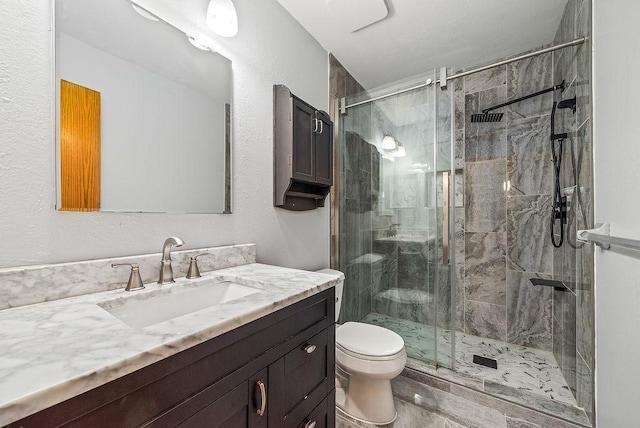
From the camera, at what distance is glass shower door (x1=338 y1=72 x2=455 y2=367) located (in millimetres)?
1858

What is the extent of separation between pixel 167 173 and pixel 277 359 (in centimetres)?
85

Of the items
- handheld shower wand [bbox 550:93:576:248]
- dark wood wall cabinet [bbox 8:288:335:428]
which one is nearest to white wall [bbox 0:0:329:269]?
dark wood wall cabinet [bbox 8:288:335:428]

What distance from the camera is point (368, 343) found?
5.08 feet

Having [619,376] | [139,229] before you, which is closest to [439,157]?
[619,376]

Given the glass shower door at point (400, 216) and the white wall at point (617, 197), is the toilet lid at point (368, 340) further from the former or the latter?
the white wall at point (617, 197)

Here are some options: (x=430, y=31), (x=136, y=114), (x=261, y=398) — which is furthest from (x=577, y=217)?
(x=136, y=114)

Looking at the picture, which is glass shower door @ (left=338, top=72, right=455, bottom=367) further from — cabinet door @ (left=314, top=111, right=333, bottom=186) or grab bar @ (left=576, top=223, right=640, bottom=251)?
grab bar @ (left=576, top=223, right=640, bottom=251)

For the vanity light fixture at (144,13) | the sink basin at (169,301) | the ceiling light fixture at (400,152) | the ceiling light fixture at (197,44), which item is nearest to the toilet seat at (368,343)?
the sink basin at (169,301)

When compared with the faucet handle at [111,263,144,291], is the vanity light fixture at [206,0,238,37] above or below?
above

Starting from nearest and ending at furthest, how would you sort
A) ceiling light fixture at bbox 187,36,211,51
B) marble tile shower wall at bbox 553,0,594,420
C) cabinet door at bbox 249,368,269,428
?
cabinet door at bbox 249,368,269,428
ceiling light fixture at bbox 187,36,211,51
marble tile shower wall at bbox 553,0,594,420

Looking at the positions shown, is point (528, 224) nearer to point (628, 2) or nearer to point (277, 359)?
point (628, 2)

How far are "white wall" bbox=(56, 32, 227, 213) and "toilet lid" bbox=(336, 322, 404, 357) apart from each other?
107 centimetres

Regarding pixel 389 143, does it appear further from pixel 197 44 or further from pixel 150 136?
pixel 150 136

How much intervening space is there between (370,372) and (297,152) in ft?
4.31
